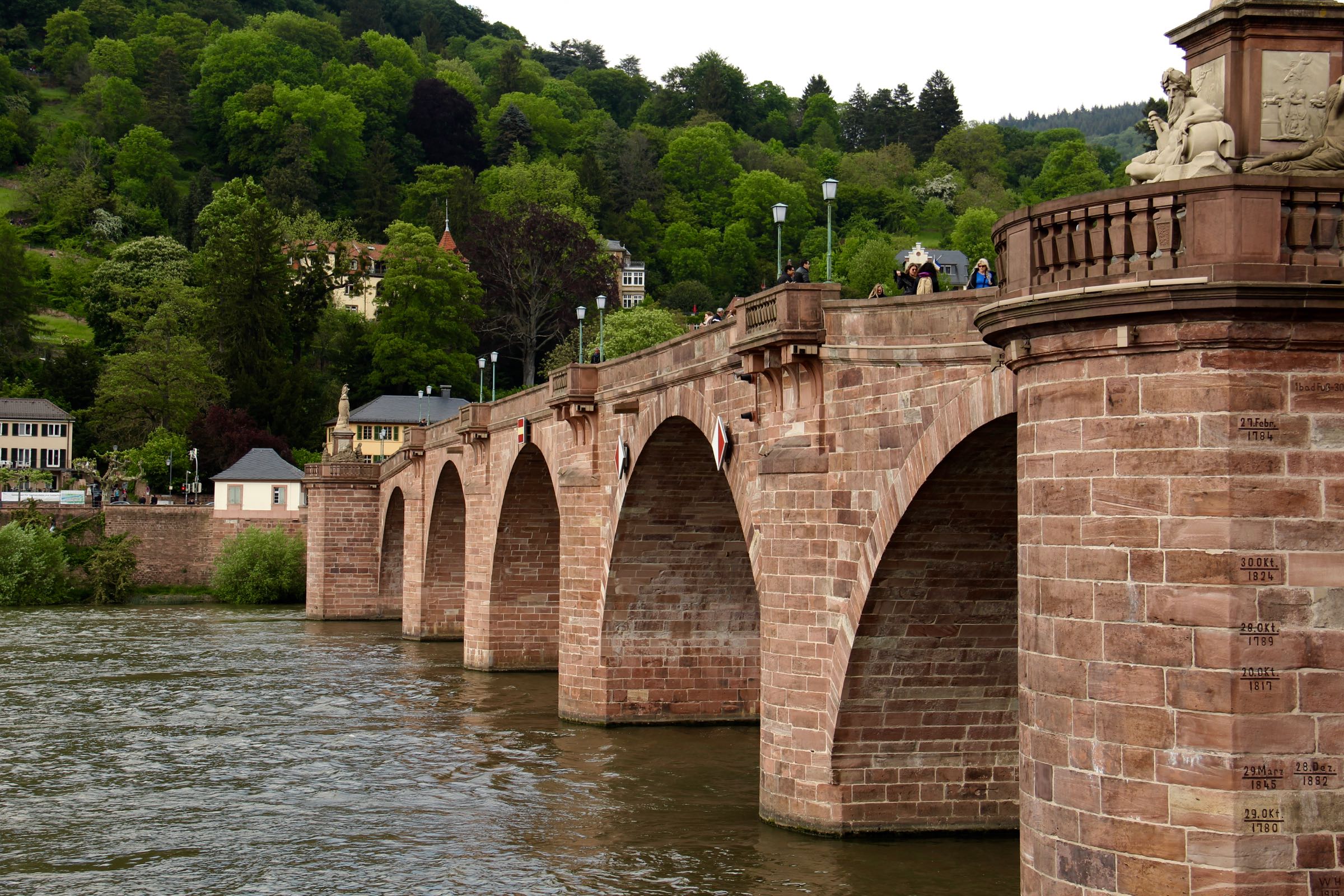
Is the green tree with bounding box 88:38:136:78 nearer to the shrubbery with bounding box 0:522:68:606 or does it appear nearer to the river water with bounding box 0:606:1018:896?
the shrubbery with bounding box 0:522:68:606

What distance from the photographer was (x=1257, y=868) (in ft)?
31.5

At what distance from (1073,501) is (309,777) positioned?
16.9 m

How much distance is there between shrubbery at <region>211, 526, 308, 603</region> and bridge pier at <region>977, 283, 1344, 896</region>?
57.6 meters

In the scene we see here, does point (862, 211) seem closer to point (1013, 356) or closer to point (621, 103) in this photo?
point (621, 103)

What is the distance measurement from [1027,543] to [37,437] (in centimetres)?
8466

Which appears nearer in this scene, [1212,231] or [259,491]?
[1212,231]

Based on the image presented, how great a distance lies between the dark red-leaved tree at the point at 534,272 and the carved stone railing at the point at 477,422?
4807 cm

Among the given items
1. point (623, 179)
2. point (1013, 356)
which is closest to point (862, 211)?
point (623, 179)

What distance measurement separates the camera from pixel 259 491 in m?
73.2

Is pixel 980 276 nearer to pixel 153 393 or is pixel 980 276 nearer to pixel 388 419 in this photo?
pixel 388 419

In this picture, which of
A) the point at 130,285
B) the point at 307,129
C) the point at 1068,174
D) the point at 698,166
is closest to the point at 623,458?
the point at 1068,174

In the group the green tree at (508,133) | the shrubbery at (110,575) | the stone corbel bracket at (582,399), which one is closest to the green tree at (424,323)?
the shrubbery at (110,575)

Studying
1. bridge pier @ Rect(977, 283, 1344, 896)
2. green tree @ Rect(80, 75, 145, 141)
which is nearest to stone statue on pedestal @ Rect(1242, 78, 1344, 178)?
bridge pier @ Rect(977, 283, 1344, 896)

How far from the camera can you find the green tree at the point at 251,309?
87.9 meters
